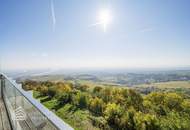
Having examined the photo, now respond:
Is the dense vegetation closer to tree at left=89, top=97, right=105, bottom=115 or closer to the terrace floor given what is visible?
tree at left=89, top=97, right=105, bottom=115

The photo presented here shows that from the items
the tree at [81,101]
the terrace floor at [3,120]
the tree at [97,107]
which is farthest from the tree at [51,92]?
the terrace floor at [3,120]

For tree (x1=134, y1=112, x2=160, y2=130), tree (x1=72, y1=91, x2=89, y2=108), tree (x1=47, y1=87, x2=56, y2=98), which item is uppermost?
tree (x1=47, y1=87, x2=56, y2=98)

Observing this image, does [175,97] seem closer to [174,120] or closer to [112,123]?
[174,120]

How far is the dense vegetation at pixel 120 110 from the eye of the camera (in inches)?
875

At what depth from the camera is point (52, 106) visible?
2875 centimetres

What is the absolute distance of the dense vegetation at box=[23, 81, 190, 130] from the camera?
875 inches

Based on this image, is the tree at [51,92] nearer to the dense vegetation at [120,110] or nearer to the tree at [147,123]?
the dense vegetation at [120,110]

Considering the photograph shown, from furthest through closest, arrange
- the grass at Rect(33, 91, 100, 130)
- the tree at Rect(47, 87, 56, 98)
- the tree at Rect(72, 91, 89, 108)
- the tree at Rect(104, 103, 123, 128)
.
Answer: the tree at Rect(47, 87, 56, 98) → the tree at Rect(72, 91, 89, 108) → the tree at Rect(104, 103, 123, 128) → the grass at Rect(33, 91, 100, 130)

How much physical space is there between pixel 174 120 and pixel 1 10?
21777 mm

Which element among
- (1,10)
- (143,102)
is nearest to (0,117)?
(1,10)

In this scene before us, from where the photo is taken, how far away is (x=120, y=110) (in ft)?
84.9

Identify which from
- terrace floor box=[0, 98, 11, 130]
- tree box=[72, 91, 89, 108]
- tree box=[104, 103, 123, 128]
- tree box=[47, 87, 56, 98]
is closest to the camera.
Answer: terrace floor box=[0, 98, 11, 130]

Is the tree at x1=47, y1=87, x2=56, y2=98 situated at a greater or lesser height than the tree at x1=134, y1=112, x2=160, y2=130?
greater

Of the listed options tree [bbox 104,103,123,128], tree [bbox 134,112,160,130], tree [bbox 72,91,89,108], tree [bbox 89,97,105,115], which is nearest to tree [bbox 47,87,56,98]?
tree [bbox 72,91,89,108]
